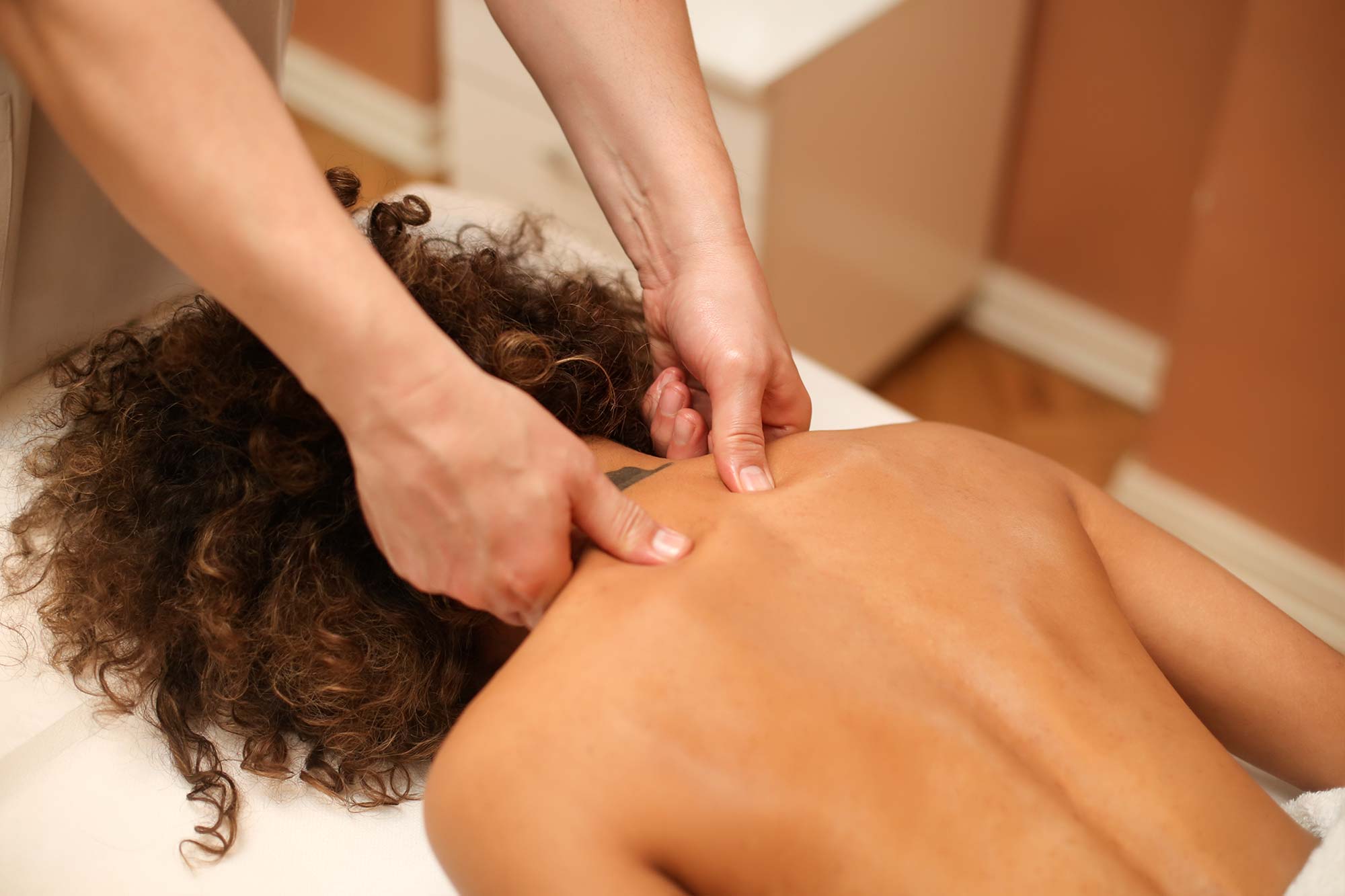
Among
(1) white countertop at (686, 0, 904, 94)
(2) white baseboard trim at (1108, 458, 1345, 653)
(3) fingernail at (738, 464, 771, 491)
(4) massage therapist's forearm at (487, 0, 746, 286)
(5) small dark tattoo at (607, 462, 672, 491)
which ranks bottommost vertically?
(2) white baseboard trim at (1108, 458, 1345, 653)

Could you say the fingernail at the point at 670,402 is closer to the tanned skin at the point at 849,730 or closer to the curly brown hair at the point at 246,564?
the curly brown hair at the point at 246,564

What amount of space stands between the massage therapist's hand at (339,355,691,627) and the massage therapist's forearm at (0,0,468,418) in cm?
3

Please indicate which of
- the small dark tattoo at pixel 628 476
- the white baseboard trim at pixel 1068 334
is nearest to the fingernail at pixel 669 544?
the small dark tattoo at pixel 628 476

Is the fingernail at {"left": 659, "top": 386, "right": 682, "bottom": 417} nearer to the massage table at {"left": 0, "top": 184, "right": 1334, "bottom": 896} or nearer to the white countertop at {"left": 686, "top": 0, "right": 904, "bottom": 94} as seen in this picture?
the massage table at {"left": 0, "top": 184, "right": 1334, "bottom": 896}

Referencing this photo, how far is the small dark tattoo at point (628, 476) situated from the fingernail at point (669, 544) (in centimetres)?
11

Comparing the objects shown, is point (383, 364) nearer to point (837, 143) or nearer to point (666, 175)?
point (666, 175)

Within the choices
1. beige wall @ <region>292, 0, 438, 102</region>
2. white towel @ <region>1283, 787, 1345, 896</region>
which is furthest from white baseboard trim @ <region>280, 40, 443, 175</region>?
white towel @ <region>1283, 787, 1345, 896</region>

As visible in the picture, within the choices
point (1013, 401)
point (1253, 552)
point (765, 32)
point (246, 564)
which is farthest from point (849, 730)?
point (1013, 401)

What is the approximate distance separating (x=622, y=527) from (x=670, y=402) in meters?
0.31

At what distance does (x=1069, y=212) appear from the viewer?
242 centimetres

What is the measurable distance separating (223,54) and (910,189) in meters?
1.59

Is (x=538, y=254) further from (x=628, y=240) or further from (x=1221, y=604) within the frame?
(x=1221, y=604)

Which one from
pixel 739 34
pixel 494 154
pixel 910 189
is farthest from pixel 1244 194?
pixel 494 154

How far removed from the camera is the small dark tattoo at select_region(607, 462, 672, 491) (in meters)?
1.01
